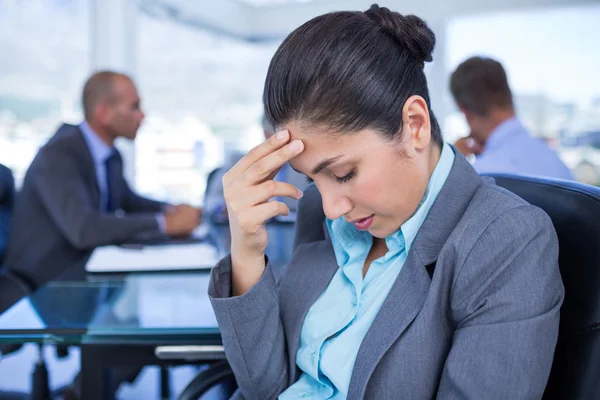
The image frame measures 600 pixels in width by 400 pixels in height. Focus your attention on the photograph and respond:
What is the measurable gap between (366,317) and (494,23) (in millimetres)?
5766

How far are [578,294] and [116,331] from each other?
893mm

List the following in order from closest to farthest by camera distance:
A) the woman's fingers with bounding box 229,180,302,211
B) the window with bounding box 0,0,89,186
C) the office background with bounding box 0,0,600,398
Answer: the woman's fingers with bounding box 229,180,302,211 → the window with bounding box 0,0,89,186 → the office background with bounding box 0,0,600,398

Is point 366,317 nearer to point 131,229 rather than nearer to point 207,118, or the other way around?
point 131,229

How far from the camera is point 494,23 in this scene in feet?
20.0

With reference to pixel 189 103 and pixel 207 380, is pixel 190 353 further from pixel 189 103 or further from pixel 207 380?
pixel 189 103

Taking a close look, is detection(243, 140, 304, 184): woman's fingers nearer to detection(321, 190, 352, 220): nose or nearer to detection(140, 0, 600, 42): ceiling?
detection(321, 190, 352, 220): nose

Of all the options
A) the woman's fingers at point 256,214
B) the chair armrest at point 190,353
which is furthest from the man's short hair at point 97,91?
the woman's fingers at point 256,214

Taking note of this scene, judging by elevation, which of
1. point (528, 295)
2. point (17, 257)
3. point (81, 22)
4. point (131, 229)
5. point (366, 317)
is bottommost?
point (17, 257)

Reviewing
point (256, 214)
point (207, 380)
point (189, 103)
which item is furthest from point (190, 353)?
point (189, 103)

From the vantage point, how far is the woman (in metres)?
0.86

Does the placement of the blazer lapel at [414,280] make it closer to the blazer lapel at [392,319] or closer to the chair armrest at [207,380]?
the blazer lapel at [392,319]

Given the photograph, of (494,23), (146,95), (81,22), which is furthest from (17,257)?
(494,23)

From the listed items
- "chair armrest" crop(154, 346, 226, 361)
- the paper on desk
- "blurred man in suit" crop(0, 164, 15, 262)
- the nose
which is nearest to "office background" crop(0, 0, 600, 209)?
"blurred man in suit" crop(0, 164, 15, 262)

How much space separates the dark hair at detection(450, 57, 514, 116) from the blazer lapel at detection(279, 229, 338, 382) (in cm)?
166
